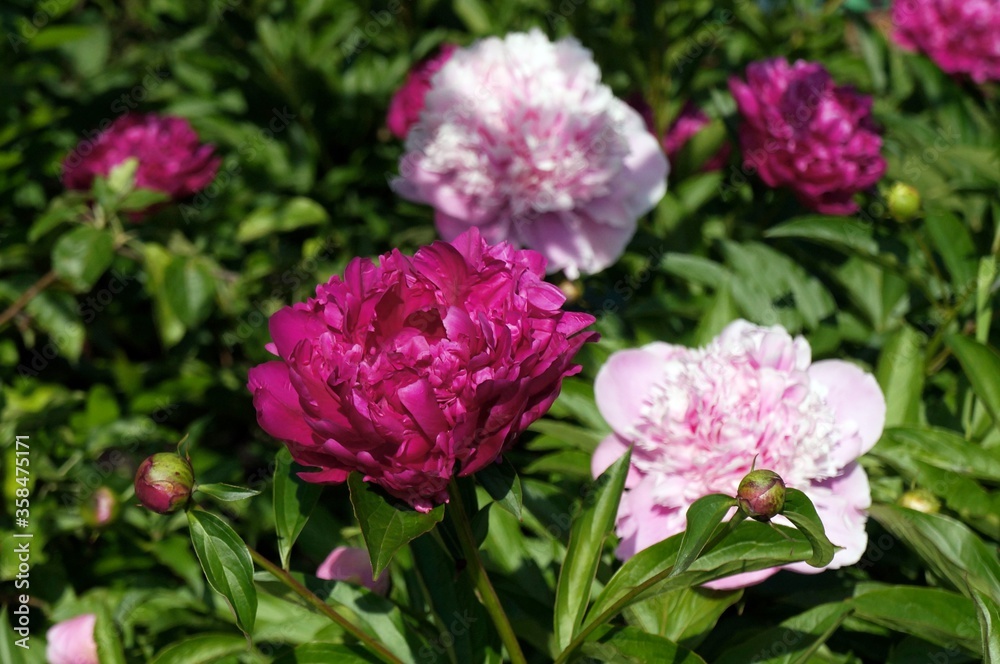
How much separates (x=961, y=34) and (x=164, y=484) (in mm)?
2243

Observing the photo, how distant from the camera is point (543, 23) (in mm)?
2537

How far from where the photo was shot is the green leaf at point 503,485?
80 centimetres

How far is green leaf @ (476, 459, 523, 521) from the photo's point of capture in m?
0.80

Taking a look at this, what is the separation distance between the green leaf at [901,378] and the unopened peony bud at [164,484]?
0.92m

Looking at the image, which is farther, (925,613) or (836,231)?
(836,231)

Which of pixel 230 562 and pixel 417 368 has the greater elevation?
pixel 417 368

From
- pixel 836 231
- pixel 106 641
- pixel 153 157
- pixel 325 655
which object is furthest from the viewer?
pixel 153 157

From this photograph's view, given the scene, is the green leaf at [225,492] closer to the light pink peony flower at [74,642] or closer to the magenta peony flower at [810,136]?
the light pink peony flower at [74,642]

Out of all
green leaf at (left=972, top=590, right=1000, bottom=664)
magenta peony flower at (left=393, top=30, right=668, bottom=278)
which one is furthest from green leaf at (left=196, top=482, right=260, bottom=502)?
magenta peony flower at (left=393, top=30, right=668, bottom=278)

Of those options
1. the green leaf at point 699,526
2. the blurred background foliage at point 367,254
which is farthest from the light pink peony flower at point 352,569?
the green leaf at point 699,526

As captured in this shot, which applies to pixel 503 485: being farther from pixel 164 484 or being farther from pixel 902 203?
pixel 902 203

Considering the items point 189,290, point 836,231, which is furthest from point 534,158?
point 189,290

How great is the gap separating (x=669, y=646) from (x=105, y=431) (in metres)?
1.24

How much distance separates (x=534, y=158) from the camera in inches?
57.6
